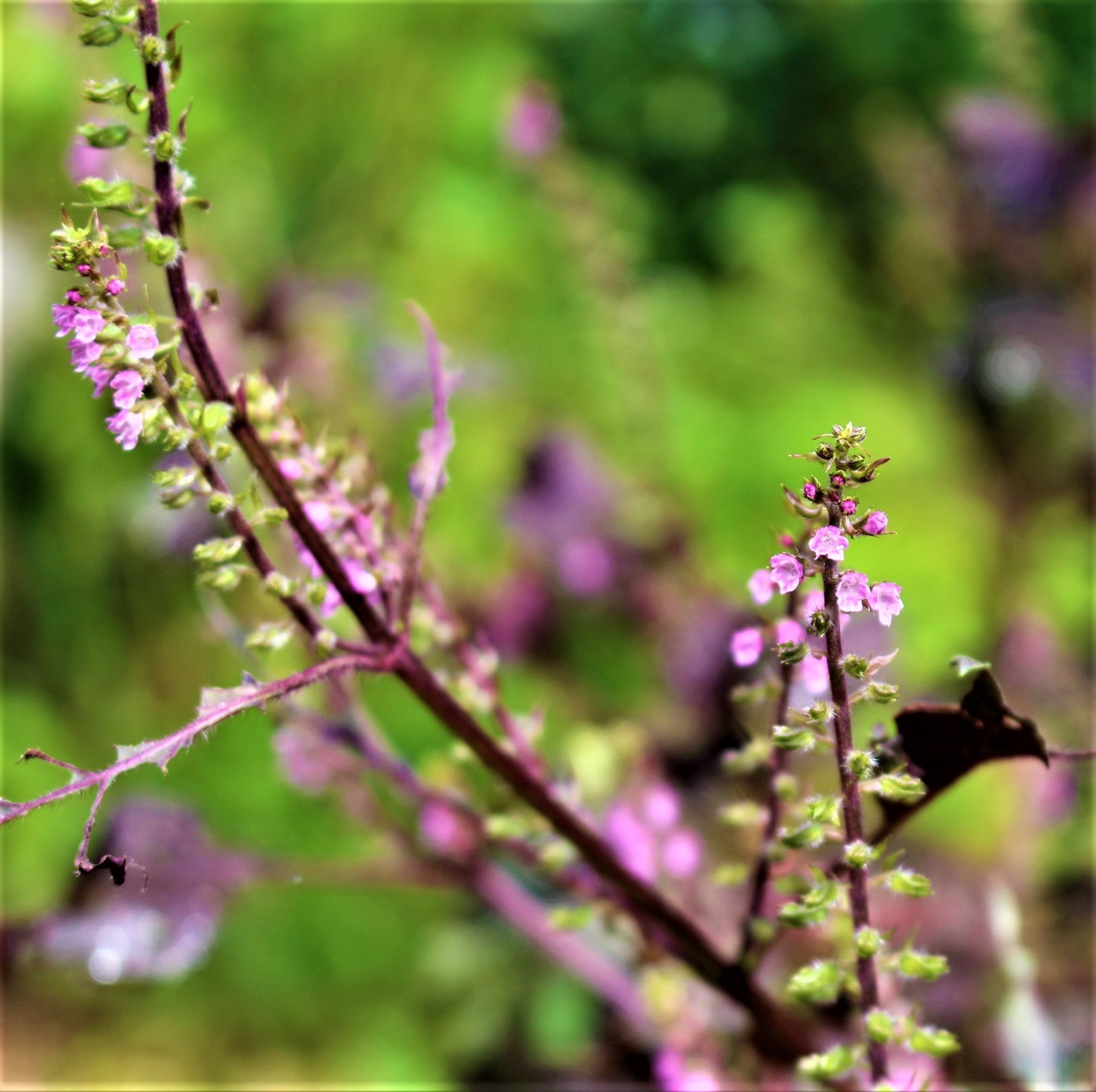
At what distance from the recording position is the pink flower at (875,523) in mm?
193

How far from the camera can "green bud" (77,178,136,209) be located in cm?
21

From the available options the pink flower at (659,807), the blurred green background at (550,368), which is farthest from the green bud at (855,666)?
the blurred green background at (550,368)

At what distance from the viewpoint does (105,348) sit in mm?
212

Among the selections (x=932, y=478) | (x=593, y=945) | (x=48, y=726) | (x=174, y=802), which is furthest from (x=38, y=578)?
(x=932, y=478)

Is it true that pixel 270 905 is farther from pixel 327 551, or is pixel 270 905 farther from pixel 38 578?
pixel 327 551

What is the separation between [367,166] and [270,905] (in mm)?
691

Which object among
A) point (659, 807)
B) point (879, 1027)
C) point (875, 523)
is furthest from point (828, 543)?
point (659, 807)

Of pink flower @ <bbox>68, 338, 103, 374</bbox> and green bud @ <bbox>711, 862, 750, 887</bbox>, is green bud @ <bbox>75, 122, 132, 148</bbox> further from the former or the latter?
green bud @ <bbox>711, 862, 750, 887</bbox>

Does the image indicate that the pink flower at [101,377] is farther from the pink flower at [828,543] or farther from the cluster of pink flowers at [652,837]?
the cluster of pink flowers at [652,837]

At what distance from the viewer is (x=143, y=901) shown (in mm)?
455

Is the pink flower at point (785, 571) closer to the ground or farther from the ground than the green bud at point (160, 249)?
closer to the ground

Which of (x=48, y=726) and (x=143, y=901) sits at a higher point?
(x=48, y=726)

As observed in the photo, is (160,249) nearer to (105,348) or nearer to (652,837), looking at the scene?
(105,348)

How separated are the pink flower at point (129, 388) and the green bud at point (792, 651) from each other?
13 centimetres
